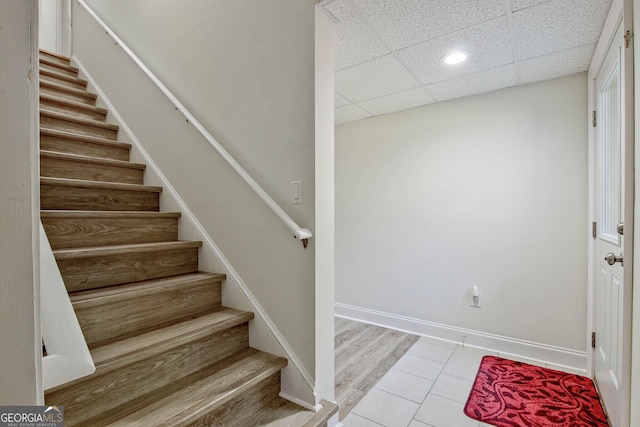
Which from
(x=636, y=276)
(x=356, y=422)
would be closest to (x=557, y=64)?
(x=636, y=276)

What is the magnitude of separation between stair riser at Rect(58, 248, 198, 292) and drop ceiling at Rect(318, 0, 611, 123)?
1657mm

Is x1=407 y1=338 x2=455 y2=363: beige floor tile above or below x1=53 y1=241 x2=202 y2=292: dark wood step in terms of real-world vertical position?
below

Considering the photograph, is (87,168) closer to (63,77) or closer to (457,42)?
(63,77)

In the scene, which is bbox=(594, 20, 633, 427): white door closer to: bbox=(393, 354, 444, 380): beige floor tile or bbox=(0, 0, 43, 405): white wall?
bbox=(393, 354, 444, 380): beige floor tile

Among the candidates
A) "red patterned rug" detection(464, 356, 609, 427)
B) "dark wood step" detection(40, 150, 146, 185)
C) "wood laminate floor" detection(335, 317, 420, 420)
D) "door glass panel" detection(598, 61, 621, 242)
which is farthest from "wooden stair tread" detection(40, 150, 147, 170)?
"door glass panel" detection(598, 61, 621, 242)

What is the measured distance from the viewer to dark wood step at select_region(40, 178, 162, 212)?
1.74 metres

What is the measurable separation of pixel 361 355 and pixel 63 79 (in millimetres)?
3775

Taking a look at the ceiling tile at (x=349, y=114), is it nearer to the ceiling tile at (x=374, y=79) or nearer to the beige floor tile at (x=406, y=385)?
the ceiling tile at (x=374, y=79)

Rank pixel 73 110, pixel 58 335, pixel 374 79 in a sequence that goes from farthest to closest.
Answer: pixel 73 110, pixel 374 79, pixel 58 335

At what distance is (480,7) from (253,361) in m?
2.26

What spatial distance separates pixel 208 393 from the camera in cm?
128

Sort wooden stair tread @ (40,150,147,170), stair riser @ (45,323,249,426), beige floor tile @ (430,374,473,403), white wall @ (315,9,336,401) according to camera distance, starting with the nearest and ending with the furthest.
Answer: stair riser @ (45,323,249,426)
white wall @ (315,9,336,401)
wooden stair tread @ (40,150,147,170)
beige floor tile @ (430,374,473,403)

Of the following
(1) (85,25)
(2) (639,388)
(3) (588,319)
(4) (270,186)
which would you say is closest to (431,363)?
(3) (588,319)

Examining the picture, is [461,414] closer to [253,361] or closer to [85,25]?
[253,361]
